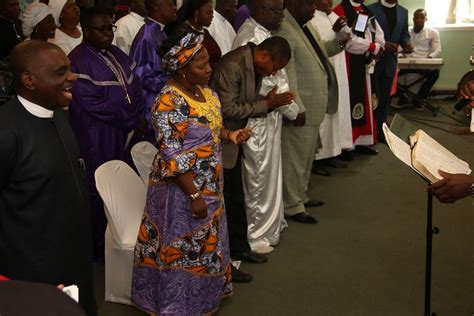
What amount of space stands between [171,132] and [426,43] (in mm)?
8152

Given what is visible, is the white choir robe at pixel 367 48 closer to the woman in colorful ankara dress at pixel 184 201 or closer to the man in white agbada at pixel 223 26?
the man in white agbada at pixel 223 26

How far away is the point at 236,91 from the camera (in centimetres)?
366

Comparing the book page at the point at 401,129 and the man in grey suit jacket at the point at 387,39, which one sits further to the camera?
the man in grey suit jacket at the point at 387,39

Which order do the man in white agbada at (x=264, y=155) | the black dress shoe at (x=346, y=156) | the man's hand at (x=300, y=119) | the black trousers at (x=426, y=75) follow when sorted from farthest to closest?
1. the black trousers at (x=426, y=75)
2. the black dress shoe at (x=346, y=156)
3. the man's hand at (x=300, y=119)
4. the man in white agbada at (x=264, y=155)

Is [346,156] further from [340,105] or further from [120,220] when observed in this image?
[120,220]

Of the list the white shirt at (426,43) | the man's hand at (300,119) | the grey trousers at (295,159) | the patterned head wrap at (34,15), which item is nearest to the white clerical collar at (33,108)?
the man's hand at (300,119)

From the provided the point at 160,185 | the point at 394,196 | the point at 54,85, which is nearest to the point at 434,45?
the point at 394,196

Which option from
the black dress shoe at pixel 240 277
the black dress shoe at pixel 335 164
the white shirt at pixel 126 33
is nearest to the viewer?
the black dress shoe at pixel 240 277

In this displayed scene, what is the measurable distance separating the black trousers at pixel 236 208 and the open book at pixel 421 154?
1184 mm

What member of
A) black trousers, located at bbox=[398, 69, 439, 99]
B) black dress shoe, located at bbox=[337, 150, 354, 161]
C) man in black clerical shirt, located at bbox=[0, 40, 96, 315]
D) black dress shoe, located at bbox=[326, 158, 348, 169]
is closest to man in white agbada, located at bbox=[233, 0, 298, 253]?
man in black clerical shirt, located at bbox=[0, 40, 96, 315]

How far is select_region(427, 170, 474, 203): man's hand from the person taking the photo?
2.53 metres

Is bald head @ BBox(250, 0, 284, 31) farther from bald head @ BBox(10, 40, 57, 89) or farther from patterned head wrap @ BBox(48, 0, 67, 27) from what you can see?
bald head @ BBox(10, 40, 57, 89)

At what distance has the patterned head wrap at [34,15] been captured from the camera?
4.79 m

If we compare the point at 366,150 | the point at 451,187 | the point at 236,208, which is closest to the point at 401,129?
the point at 451,187
